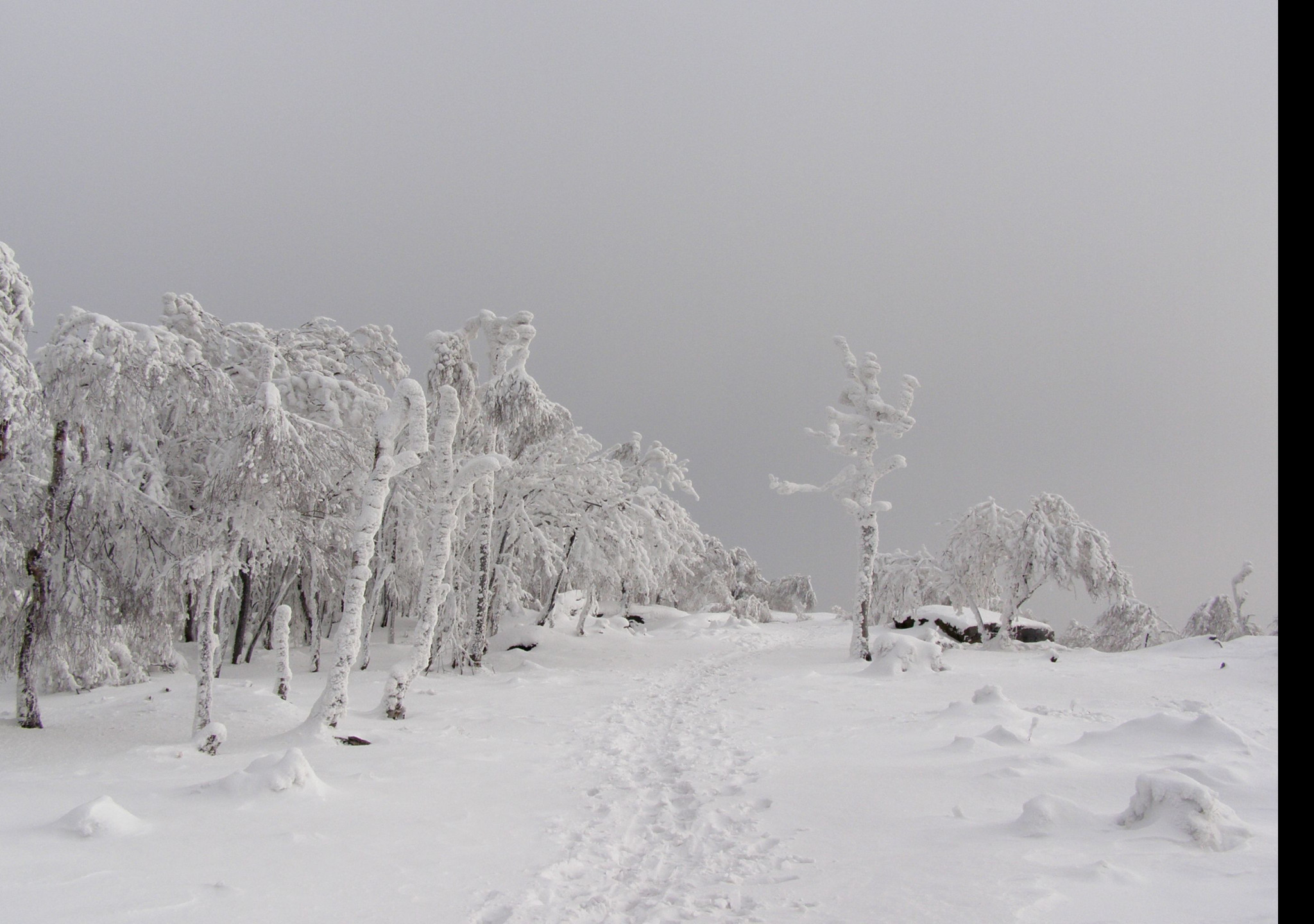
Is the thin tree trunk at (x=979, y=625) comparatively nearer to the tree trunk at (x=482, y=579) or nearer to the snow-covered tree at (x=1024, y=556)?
the snow-covered tree at (x=1024, y=556)

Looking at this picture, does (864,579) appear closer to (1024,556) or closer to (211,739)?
(1024,556)

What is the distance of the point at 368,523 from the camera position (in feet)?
33.8

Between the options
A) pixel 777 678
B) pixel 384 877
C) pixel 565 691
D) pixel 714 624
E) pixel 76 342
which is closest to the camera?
pixel 384 877

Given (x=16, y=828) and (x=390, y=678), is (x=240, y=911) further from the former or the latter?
(x=390, y=678)

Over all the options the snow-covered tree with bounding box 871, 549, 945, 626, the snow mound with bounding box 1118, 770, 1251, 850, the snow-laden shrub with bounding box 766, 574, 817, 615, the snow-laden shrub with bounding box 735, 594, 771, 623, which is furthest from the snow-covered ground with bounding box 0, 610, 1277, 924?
the snow-laden shrub with bounding box 766, 574, 817, 615

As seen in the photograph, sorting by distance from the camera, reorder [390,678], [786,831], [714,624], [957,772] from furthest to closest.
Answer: [714,624] → [390,678] → [957,772] → [786,831]

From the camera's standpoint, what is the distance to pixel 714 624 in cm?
3161

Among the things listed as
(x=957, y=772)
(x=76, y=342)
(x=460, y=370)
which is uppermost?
(x=460, y=370)

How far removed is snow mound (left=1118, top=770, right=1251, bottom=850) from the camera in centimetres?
478

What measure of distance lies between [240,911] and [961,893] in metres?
4.87

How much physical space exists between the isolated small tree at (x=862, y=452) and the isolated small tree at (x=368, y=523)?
1328 centimetres

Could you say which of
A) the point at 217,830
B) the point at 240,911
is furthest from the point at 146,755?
the point at 240,911

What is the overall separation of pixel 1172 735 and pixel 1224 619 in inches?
829

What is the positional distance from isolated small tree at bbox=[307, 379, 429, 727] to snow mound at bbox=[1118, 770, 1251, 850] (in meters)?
9.52
